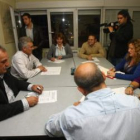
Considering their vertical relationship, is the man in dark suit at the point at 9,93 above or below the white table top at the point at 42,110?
above

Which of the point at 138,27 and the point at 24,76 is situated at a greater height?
the point at 138,27

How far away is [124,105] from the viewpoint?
669mm

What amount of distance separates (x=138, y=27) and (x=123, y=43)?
6.10 feet

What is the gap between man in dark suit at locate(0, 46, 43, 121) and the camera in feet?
3.38

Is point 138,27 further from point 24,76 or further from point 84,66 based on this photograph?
point 84,66

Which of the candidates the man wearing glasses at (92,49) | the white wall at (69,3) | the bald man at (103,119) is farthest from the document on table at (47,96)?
the white wall at (69,3)

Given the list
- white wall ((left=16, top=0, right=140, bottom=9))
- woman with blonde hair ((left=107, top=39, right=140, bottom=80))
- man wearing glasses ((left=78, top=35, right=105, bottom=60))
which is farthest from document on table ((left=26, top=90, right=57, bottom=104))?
A: white wall ((left=16, top=0, right=140, bottom=9))

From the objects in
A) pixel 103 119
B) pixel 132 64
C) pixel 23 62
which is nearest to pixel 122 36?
pixel 132 64

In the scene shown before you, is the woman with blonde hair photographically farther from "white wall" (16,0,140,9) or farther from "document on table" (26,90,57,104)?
"white wall" (16,0,140,9)

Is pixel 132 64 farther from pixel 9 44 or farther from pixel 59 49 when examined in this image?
pixel 9 44

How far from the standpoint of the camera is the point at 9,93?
1396 mm

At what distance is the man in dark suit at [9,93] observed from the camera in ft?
3.38

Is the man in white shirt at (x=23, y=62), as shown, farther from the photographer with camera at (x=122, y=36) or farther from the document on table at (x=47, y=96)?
the photographer with camera at (x=122, y=36)

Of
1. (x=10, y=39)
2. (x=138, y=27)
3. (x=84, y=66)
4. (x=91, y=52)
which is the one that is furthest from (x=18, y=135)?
(x=138, y=27)
